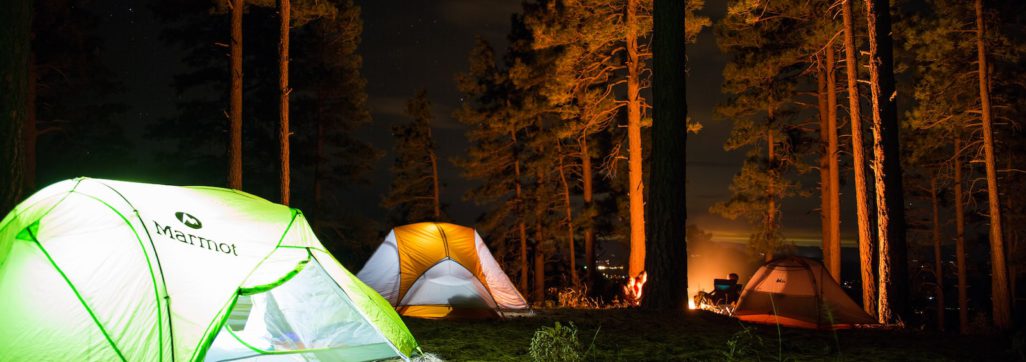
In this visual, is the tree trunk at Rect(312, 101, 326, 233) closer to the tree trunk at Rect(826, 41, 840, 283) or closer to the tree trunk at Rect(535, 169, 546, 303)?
the tree trunk at Rect(535, 169, 546, 303)

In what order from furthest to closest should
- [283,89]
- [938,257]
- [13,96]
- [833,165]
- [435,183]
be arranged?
[435,183] → [938,257] → [833,165] → [283,89] → [13,96]

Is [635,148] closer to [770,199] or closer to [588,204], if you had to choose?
[770,199]

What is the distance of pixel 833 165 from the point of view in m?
19.6

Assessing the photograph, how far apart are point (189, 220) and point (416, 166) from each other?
24.0 metres

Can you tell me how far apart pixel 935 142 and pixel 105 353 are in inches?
962

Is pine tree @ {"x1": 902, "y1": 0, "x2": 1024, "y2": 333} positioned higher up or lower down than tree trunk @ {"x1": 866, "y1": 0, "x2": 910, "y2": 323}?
higher up

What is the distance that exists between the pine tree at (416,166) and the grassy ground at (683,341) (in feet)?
64.3

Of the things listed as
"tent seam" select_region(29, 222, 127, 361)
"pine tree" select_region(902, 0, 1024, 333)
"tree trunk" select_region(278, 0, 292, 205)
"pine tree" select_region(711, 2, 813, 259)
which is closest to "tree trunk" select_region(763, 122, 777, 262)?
"pine tree" select_region(711, 2, 813, 259)

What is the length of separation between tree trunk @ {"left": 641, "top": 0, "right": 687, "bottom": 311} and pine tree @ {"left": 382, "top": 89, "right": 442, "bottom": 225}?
20.2 m

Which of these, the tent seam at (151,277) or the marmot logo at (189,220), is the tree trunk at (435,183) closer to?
the marmot logo at (189,220)

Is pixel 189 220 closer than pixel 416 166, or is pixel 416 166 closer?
pixel 189 220

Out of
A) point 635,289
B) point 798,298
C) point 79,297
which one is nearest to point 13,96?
point 79,297

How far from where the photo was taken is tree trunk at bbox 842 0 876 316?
1275 cm

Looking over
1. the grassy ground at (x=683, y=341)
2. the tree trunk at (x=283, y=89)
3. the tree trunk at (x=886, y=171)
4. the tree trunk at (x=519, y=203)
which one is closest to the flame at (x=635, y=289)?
the grassy ground at (x=683, y=341)
